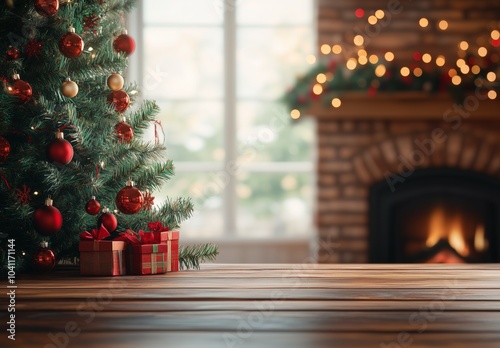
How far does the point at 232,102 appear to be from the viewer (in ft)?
14.1

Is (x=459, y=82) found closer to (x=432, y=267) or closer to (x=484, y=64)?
(x=484, y=64)

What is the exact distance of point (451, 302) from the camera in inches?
57.0

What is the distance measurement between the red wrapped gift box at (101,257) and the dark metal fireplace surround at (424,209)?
7.74ft

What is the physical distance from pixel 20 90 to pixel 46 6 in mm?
212

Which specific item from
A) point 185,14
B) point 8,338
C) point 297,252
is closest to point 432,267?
point 8,338

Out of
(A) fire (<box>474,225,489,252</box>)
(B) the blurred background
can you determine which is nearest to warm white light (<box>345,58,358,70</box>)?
(B) the blurred background

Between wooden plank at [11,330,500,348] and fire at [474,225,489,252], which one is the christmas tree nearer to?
wooden plank at [11,330,500,348]

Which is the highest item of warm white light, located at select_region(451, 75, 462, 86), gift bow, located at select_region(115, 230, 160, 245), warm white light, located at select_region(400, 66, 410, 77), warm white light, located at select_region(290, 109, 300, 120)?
warm white light, located at select_region(400, 66, 410, 77)

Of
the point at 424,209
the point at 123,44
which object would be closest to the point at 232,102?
the point at 424,209

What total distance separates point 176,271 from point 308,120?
234 centimetres

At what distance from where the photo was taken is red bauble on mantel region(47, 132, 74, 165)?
67.0 inches

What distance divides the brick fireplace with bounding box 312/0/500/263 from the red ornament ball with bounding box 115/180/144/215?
2.20 metres

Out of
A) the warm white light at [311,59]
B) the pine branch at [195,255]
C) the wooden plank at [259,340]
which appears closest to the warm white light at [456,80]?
the warm white light at [311,59]

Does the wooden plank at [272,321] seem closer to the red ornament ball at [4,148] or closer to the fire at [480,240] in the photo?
the red ornament ball at [4,148]
